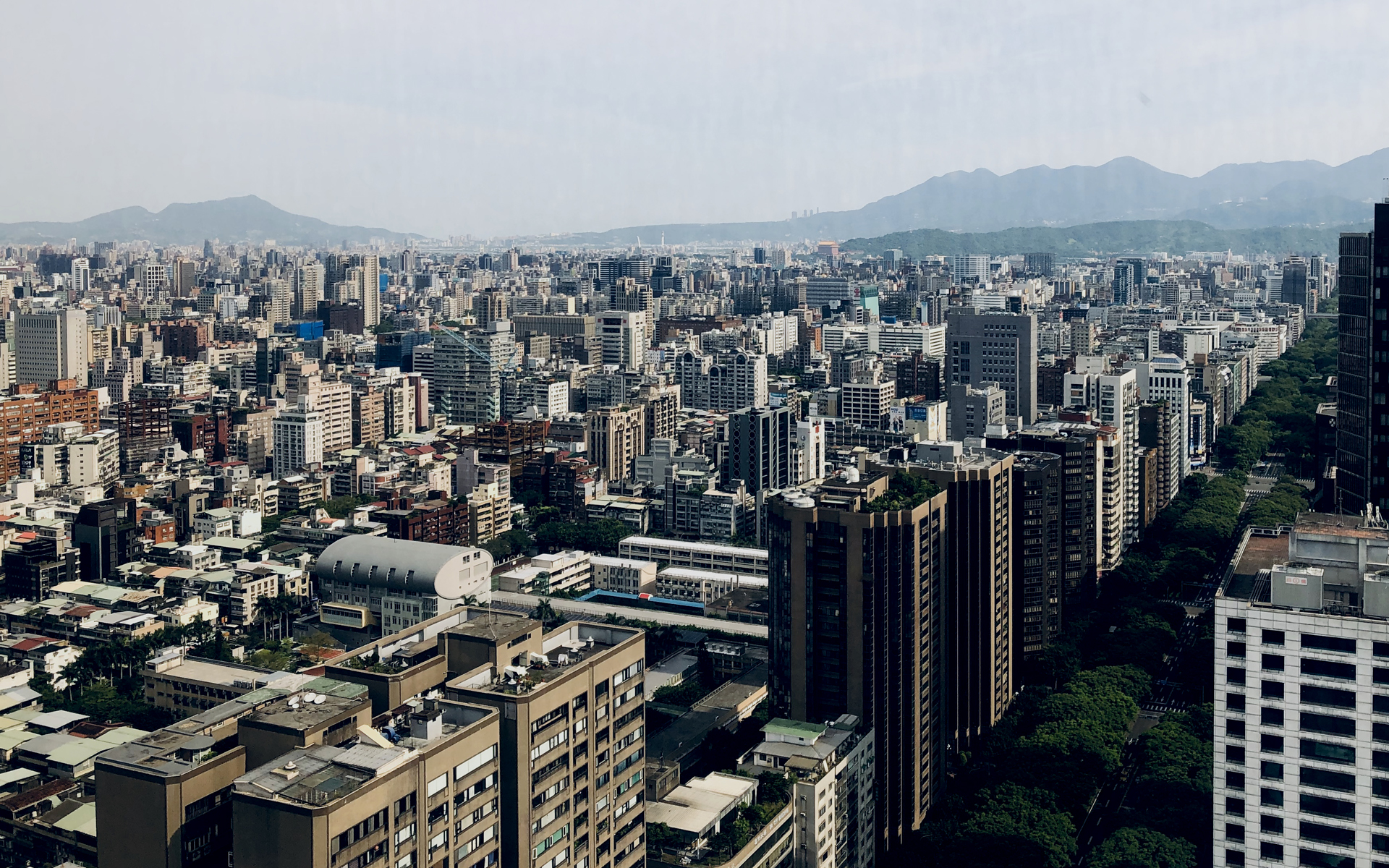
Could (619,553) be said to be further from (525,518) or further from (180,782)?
(180,782)

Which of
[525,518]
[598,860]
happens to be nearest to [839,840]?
[598,860]

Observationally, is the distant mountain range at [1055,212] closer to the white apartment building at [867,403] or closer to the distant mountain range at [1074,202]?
the distant mountain range at [1074,202]

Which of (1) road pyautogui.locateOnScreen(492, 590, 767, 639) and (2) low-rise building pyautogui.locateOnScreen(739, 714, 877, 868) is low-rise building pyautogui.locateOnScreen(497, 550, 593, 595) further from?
(2) low-rise building pyautogui.locateOnScreen(739, 714, 877, 868)

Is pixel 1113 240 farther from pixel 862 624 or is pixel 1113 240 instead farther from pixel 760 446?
pixel 862 624

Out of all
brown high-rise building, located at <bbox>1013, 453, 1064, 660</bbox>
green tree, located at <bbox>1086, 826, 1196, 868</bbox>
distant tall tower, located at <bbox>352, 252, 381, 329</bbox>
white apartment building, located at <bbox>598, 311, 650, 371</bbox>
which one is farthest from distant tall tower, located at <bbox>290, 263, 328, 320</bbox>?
green tree, located at <bbox>1086, 826, 1196, 868</bbox>

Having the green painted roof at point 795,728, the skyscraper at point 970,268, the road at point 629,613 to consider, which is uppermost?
the skyscraper at point 970,268

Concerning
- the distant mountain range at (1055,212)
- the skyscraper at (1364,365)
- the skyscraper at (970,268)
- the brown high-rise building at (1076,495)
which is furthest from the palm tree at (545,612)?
the distant mountain range at (1055,212)
